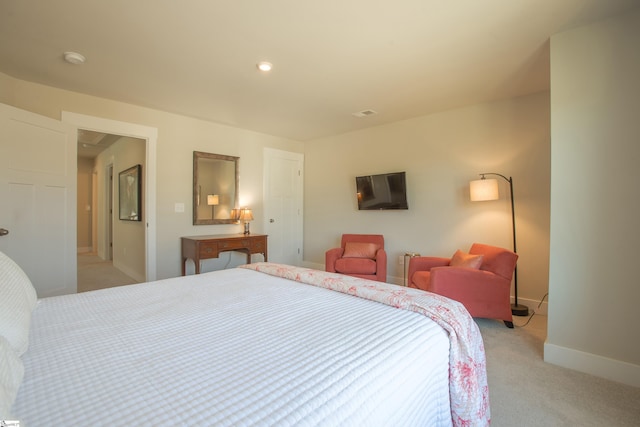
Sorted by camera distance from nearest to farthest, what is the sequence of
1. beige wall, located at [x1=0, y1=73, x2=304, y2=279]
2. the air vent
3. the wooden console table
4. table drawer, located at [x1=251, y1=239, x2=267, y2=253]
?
beige wall, located at [x1=0, y1=73, x2=304, y2=279] < the wooden console table < the air vent < table drawer, located at [x1=251, y1=239, x2=267, y2=253]

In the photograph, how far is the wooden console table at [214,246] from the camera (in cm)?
367

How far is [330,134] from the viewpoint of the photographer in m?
5.06

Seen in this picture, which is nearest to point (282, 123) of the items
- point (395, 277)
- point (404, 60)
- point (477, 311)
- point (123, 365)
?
point (404, 60)

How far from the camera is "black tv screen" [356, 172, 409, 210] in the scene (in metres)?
4.20

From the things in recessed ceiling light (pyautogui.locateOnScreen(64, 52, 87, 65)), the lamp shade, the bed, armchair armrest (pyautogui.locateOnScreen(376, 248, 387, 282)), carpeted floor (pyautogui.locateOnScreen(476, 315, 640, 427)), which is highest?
recessed ceiling light (pyautogui.locateOnScreen(64, 52, 87, 65))

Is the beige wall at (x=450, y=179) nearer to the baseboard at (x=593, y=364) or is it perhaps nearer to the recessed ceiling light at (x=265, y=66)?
the baseboard at (x=593, y=364)

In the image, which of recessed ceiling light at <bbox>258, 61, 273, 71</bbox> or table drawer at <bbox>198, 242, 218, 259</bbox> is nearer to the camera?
recessed ceiling light at <bbox>258, 61, 273, 71</bbox>

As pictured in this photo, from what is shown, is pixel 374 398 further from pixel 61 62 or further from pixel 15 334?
pixel 61 62

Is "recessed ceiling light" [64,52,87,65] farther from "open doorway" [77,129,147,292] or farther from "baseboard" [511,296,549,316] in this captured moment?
"baseboard" [511,296,549,316]

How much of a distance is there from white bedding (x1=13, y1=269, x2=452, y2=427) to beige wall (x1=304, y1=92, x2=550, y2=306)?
2771 mm

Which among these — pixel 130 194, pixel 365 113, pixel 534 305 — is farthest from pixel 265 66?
pixel 534 305

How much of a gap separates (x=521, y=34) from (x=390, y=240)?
285 cm

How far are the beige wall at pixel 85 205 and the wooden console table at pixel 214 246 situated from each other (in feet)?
17.4

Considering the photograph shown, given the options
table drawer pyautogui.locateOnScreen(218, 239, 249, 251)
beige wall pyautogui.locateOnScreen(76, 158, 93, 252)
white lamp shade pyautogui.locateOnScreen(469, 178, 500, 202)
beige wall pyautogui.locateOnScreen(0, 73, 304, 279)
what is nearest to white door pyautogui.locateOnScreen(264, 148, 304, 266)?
beige wall pyautogui.locateOnScreen(0, 73, 304, 279)
